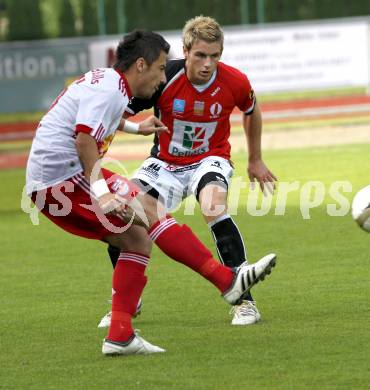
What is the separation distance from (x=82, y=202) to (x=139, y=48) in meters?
0.93

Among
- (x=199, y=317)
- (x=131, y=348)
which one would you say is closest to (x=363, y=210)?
(x=199, y=317)

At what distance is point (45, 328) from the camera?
7191mm

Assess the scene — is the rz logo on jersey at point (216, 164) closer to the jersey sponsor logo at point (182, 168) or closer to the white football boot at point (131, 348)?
the jersey sponsor logo at point (182, 168)

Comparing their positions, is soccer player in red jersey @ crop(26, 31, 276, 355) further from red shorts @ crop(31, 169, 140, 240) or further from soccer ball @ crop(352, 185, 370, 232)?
soccer ball @ crop(352, 185, 370, 232)

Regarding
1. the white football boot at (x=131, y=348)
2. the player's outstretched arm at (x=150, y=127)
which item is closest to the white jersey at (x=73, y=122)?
the player's outstretched arm at (x=150, y=127)

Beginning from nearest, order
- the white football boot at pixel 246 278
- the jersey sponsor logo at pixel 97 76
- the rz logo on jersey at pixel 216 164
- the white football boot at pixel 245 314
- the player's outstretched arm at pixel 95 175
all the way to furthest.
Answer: the player's outstretched arm at pixel 95 175 → the jersey sponsor logo at pixel 97 76 → the white football boot at pixel 246 278 → the white football boot at pixel 245 314 → the rz logo on jersey at pixel 216 164

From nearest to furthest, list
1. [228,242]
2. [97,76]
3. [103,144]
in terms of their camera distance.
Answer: [97,76]
[103,144]
[228,242]

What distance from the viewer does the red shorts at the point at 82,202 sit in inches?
242

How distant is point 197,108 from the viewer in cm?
767

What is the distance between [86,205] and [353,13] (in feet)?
99.8

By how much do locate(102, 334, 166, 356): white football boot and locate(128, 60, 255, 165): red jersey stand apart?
1.83m

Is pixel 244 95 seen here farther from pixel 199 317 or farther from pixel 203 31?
pixel 199 317

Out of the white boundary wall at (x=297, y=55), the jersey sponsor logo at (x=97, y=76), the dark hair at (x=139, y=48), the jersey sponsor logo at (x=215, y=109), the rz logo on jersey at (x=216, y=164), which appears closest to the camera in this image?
the jersey sponsor logo at (x=97, y=76)

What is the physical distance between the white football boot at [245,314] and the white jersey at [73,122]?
5.00ft
